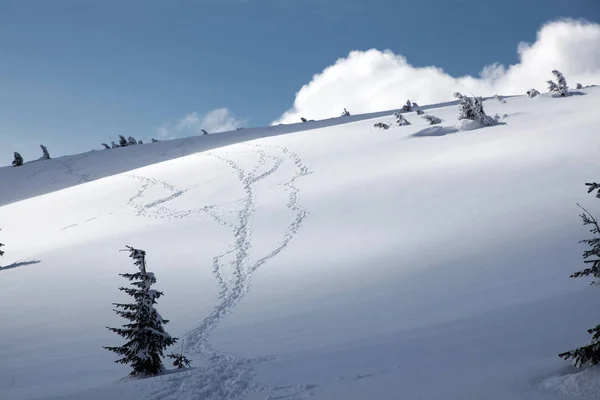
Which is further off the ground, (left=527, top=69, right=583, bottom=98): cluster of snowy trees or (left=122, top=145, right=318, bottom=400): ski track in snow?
(left=527, top=69, right=583, bottom=98): cluster of snowy trees

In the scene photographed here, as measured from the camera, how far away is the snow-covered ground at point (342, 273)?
8.29 meters

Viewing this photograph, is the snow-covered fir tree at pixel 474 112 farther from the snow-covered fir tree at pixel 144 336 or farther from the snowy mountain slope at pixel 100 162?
the snow-covered fir tree at pixel 144 336

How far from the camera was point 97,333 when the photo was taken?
14.3m

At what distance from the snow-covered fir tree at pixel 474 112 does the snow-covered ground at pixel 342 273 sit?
1647 millimetres

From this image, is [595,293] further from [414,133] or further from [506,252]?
[414,133]

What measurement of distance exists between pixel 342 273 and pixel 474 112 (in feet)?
81.6

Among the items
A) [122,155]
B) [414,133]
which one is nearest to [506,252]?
[414,133]

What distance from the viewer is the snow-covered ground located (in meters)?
8.29

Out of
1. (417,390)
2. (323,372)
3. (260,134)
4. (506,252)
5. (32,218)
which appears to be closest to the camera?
(417,390)

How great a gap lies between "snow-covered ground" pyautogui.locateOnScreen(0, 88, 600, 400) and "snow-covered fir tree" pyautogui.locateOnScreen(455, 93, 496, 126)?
5.40 ft

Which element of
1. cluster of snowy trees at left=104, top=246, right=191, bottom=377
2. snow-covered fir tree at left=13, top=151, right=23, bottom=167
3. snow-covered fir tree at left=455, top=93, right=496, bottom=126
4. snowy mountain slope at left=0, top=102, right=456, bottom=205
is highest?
snow-covered fir tree at left=13, top=151, right=23, bottom=167

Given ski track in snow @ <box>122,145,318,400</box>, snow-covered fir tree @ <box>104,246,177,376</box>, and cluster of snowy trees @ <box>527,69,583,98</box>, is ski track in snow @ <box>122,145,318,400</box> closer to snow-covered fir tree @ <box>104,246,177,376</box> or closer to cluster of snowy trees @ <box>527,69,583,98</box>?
snow-covered fir tree @ <box>104,246,177,376</box>

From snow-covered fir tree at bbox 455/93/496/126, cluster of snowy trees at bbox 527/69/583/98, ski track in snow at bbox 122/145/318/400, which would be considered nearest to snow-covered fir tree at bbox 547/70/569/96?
cluster of snowy trees at bbox 527/69/583/98

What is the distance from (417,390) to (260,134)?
167 feet
